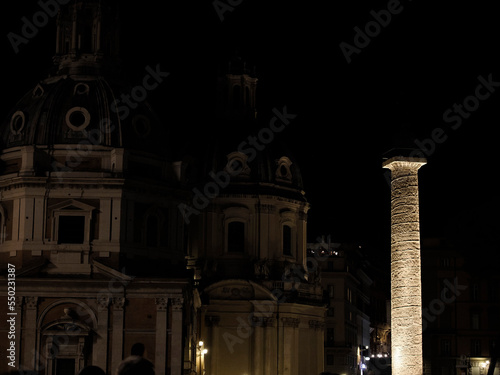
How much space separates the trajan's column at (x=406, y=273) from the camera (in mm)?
30312

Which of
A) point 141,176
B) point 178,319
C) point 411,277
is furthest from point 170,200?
point 411,277

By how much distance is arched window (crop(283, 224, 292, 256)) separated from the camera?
209 feet

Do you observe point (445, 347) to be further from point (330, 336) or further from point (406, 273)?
point (406, 273)

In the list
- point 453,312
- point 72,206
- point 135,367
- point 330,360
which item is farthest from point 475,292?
point 135,367

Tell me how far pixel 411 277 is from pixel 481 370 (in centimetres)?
5604

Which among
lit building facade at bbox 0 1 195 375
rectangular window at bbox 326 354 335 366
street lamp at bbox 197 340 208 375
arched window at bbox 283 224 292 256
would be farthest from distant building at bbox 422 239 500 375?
lit building facade at bbox 0 1 195 375

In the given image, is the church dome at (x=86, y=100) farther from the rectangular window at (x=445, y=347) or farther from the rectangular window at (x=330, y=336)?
the rectangular window at (x=445, y=347)

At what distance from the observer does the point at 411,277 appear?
100ft

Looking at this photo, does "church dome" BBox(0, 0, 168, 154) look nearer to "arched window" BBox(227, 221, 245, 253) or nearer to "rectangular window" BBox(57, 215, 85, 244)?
"rectangular window" BBox(57, 215, 85, 244)

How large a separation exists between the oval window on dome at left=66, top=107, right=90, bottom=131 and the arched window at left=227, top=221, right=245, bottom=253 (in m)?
17.2

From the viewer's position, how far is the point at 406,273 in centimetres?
3056

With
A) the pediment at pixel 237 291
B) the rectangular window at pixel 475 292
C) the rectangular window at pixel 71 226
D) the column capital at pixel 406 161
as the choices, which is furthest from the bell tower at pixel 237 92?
the column capital at pixel 406 161

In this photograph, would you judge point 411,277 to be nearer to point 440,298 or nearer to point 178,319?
point 178,319

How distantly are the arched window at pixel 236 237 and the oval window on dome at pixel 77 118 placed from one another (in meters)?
17.2
